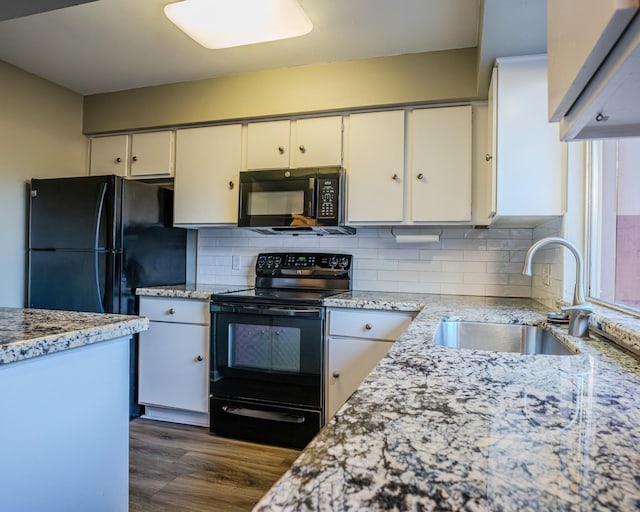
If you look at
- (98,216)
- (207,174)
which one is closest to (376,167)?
(207,174)

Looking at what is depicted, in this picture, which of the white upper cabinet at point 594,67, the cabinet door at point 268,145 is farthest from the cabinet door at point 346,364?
the white upper cabinet at point 594,67

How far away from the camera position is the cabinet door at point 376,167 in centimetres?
244

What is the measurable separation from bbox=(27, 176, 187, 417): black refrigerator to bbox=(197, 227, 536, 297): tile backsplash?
678mm

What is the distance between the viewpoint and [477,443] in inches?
20.4

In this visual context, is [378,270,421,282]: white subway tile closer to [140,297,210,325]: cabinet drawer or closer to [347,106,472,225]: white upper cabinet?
[347,106,472,225]: white upper cabinet

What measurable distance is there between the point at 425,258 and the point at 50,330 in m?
2.16

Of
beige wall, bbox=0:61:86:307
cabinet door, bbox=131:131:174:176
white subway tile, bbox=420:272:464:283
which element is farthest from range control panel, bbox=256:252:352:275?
beige wall, bbox=0:61:86:307

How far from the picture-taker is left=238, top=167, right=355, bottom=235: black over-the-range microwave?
8.08 ft

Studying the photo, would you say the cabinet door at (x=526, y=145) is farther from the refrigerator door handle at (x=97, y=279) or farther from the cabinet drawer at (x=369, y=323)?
the refrigerator door handle at (x=97, y=279)

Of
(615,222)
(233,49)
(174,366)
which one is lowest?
(174,366)

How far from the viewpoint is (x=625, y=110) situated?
641 mm

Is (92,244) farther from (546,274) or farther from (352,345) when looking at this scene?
(546,274)

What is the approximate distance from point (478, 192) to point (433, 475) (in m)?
2.15

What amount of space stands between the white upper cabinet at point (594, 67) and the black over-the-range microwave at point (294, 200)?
176 centimetres
